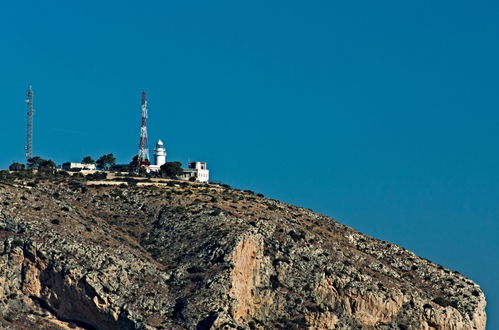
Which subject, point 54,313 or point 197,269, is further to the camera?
point 197,269

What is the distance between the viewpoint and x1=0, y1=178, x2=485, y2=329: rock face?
14500 cm

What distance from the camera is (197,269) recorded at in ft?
502

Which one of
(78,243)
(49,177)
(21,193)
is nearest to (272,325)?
(78,243)

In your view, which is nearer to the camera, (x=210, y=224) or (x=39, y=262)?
(x=39, y=262)

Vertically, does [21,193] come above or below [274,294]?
above

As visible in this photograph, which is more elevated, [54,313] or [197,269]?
[197,269]

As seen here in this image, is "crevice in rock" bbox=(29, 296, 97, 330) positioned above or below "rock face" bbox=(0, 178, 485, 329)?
below

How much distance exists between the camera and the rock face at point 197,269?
145 m

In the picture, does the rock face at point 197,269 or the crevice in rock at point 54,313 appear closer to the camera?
the crevice in rock at point 54,313

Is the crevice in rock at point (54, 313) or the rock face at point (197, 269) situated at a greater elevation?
the rock face at point (197, 269)

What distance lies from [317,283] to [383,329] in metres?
10.3

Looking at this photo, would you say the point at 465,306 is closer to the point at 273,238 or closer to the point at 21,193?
the point at 273,238

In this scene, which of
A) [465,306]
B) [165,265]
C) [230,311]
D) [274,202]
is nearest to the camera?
[230,311]

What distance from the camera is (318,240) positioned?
169875mm
